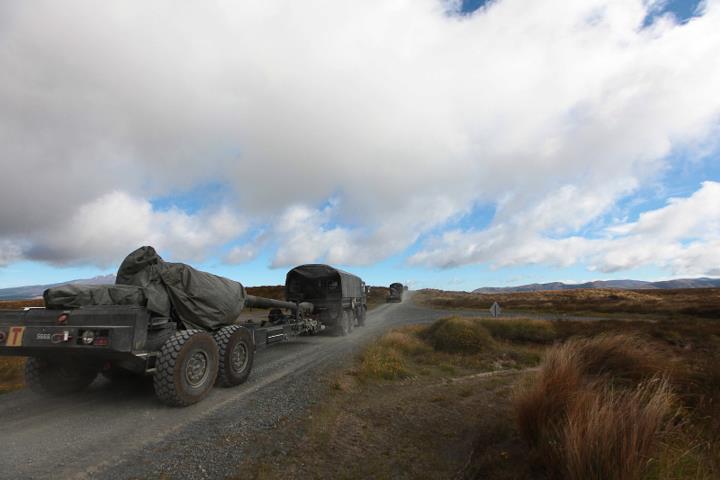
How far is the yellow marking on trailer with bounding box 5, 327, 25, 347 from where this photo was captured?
5965 mm

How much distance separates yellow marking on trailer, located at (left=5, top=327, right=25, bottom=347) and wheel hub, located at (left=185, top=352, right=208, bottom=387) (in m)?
2.63

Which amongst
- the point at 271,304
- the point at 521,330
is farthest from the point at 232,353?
the point at 521,330

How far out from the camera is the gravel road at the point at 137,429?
4.22 metres

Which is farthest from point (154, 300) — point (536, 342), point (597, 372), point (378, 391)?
point (536, 342)

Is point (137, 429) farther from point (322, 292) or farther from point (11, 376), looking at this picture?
point (322, 292)

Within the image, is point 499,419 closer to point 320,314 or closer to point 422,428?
point 422,428

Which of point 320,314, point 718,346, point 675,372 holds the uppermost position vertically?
point 320,314

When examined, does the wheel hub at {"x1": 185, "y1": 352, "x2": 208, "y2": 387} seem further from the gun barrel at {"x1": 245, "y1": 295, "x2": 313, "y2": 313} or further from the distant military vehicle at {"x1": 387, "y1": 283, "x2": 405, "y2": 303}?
the distant military vehicle at {"x1": 387, "y1": 283, "x2": 405, "y2": 303}

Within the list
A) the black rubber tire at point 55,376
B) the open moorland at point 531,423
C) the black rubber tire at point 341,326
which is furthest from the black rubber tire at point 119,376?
the black rubber tire at point 341,326

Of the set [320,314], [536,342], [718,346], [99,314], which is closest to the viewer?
[99,314]

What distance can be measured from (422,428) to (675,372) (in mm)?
3993

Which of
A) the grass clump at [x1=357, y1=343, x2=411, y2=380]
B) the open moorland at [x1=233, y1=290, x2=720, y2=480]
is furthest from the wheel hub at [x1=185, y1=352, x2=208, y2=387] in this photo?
the grass clump at [x1=357, y1=343, x2=411, y2=380]

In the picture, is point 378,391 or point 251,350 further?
point 251,350

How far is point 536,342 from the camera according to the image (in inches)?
602
